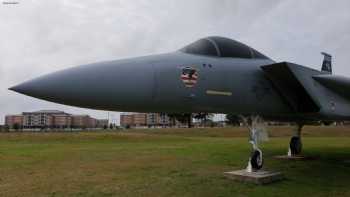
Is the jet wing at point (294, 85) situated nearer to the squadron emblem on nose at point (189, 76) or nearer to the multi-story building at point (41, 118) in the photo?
the squadron emblem on nose at point (189, 76)

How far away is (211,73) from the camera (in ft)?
21.1

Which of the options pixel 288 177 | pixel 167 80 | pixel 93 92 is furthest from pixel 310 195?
pixel 93 92

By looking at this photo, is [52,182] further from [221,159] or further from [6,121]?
[6,121]

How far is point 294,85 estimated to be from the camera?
7820 millimetres

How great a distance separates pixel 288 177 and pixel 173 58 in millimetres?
4469

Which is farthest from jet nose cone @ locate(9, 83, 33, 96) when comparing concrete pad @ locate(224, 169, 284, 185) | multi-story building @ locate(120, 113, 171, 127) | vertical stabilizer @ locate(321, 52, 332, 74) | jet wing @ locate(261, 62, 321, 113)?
multi-story building @ locate(120, 113, 171, 127)

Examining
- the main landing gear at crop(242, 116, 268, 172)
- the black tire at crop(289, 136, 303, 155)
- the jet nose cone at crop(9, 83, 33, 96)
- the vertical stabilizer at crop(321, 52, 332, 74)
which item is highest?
the vertical stabilizer at crop(321, 52, 332, 74)

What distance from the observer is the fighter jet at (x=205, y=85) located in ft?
16.1

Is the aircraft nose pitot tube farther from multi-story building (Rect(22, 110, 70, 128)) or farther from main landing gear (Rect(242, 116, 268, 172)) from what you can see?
multi-story building (Rect(22, 110, 70, 128))

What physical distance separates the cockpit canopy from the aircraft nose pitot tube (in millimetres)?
1439

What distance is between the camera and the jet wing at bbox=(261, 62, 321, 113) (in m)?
7.52

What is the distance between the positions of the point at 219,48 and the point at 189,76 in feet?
→ 4.12

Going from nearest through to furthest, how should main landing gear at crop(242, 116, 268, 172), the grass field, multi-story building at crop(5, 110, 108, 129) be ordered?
the grass field
main landing gear at crop(242, 116, 268, 172)
multi-story building at crop(5, 110, 108, 129)

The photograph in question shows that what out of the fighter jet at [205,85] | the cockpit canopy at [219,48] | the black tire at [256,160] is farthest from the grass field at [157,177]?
the cockpit canopy at [219,48]
